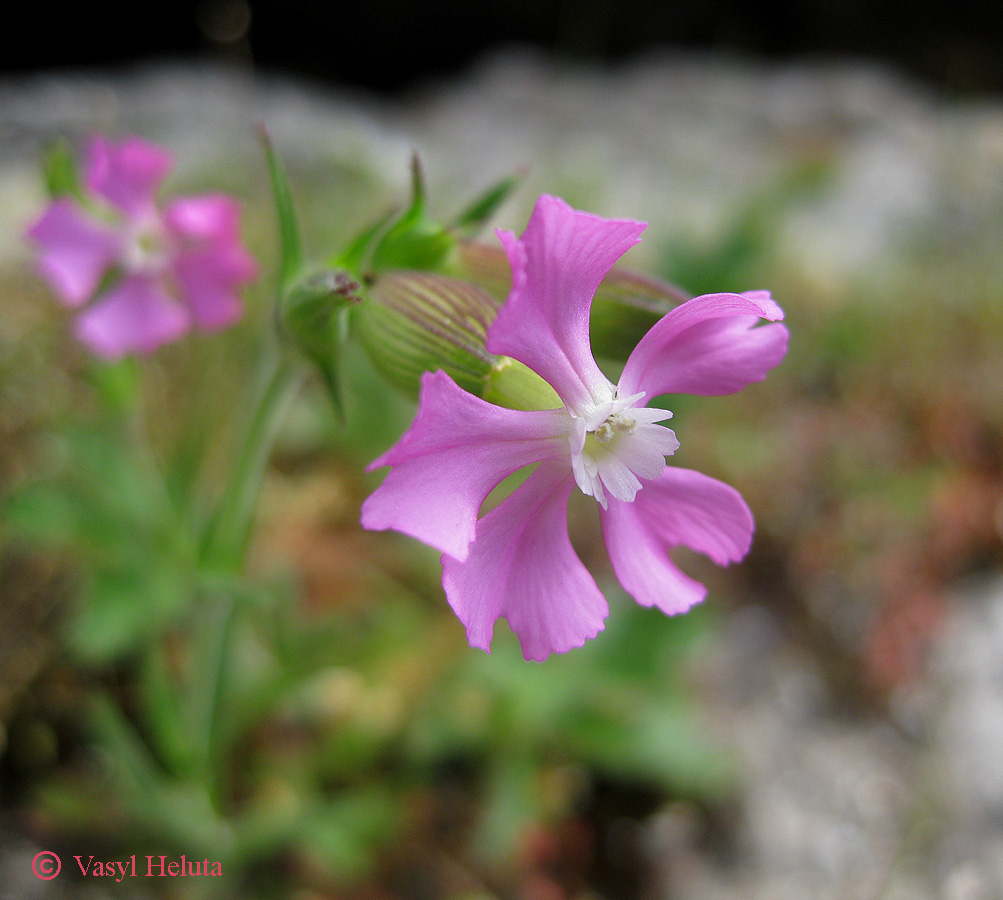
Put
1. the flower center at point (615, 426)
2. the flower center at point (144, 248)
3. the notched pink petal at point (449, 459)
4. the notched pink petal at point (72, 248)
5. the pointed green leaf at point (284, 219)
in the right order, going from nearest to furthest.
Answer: the notched pink petal at point (449, 459) < the flower center at point (615, 426) < the pointed green leaf at point (284, 219) < the notched pink petal at point (72, 248) < the flower center at point (144, 248)

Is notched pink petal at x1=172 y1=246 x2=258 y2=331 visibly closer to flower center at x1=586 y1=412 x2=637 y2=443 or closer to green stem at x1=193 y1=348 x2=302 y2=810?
green stem at x1=193 y1=348 x2=302 y2=810

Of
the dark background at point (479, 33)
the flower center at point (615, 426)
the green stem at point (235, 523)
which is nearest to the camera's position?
the flower center at point (615, 426)

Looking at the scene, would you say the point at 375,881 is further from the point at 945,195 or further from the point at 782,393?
the point at 945,195

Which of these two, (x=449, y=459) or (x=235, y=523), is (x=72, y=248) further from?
(x=449, y=459)

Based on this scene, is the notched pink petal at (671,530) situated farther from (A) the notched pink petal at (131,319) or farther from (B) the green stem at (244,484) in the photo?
(A) the notched pink petal at (131,319)

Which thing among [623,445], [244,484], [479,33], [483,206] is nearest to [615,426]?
[623,445]

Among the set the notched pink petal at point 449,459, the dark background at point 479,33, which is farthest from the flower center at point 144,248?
the dark background at point 479,33

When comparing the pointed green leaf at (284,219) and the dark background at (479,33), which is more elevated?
the pointed green leaf at (284,219)

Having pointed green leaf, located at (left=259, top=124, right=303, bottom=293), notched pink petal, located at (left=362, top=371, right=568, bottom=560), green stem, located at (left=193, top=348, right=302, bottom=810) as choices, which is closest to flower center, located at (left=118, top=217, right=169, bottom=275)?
green stem, located at (left=193, top=348, right=302, bottom=810)
